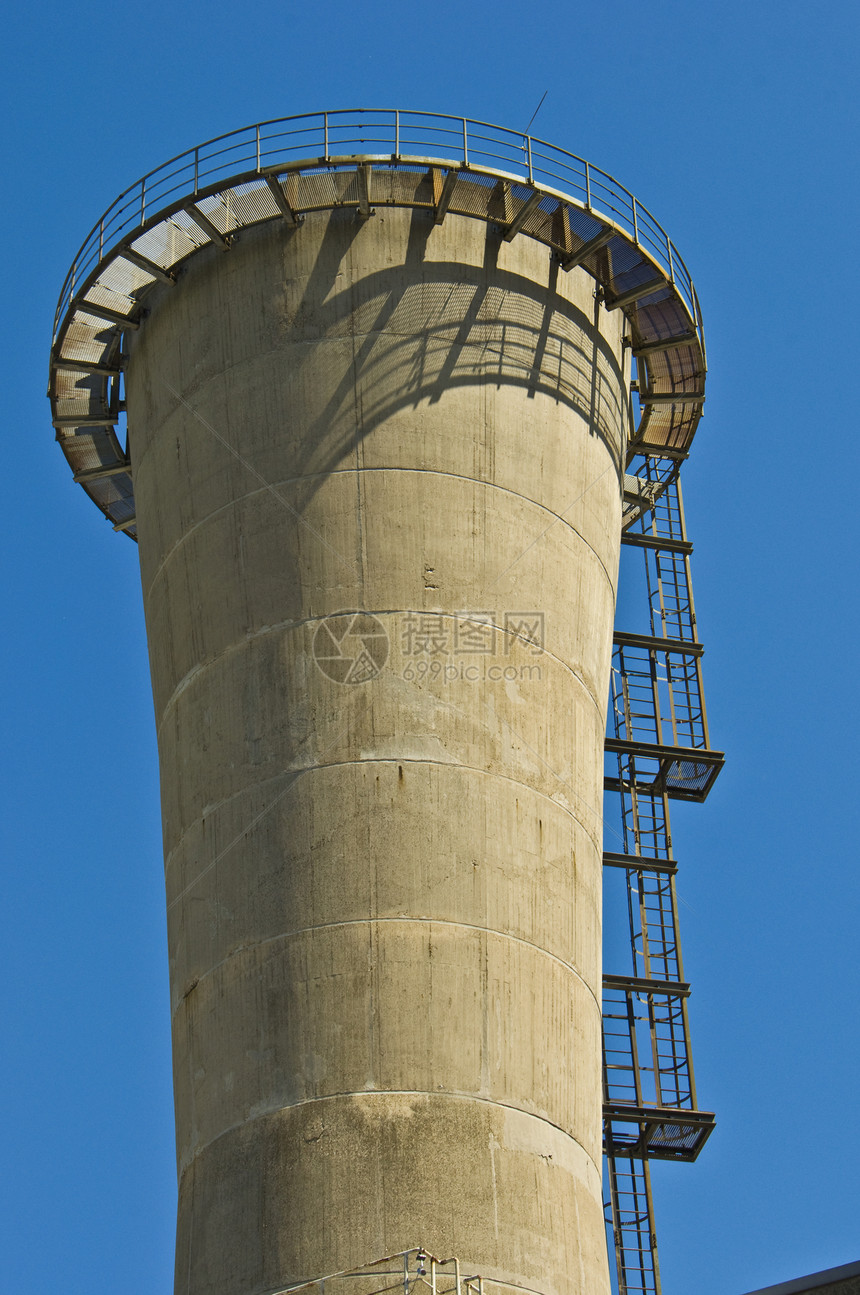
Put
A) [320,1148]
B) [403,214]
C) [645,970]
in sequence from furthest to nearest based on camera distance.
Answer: [645,970]
[403,214]
[320,1148]

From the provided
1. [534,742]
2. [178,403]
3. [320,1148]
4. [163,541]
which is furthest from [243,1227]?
[178,403]

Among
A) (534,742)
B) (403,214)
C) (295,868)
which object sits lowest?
(295,868)

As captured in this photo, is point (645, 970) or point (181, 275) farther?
point (645, 970)

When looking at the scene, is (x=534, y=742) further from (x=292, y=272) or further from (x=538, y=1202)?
(x=292, y=272)

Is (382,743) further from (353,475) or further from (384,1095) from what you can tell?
(384,1095)

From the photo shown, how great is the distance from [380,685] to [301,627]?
1.16 metres

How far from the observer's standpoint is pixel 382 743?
66.0 ft

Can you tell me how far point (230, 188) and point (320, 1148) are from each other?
11.3m

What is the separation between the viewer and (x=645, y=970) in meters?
25.8

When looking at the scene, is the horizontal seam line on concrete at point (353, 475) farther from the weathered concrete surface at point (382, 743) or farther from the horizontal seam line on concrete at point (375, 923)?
the horizontal seam line on concrete at point (375, 923)

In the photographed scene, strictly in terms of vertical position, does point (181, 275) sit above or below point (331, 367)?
above

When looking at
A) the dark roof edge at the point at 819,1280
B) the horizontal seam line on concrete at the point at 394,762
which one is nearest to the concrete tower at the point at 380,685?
the horizontal seam line on concrete at the point at 394,762

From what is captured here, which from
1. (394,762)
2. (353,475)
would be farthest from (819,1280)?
(353,475)

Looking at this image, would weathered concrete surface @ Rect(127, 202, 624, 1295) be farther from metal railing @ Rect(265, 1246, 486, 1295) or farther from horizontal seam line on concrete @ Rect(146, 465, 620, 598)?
metal railing @ Rect(265, 1246, 486, 1295)
